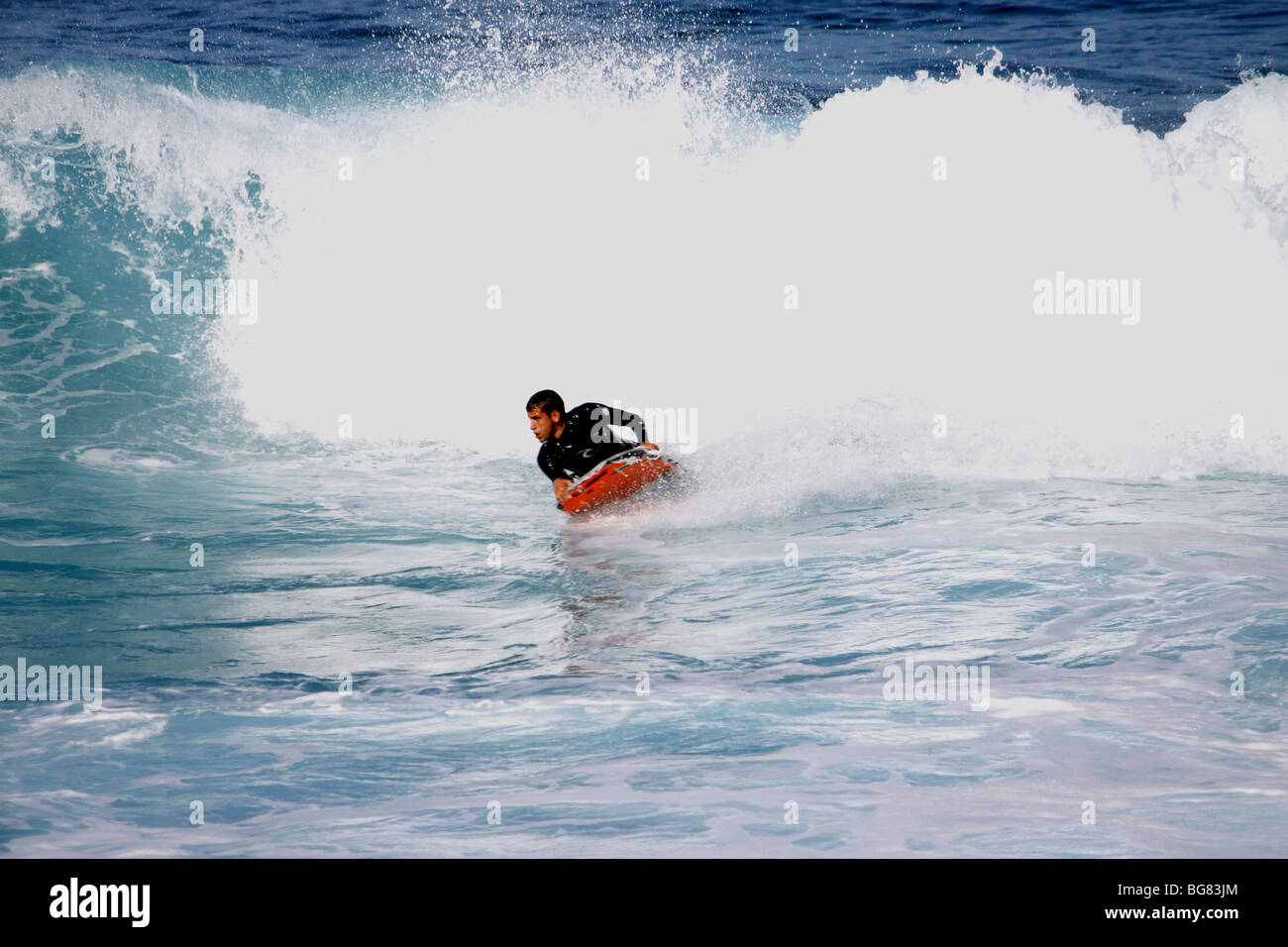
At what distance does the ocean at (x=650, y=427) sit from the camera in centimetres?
387

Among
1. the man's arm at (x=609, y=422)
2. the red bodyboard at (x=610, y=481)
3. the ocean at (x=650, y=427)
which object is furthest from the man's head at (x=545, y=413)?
the ocean at (x=650, y=427)

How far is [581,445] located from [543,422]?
1.04 feet

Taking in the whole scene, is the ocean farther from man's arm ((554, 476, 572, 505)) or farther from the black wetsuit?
the black wetsuit

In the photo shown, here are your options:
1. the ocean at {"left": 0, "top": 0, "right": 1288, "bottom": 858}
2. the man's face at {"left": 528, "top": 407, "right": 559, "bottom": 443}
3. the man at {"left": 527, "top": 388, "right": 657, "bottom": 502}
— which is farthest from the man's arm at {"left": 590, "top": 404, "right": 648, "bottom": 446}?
the ocean at {"left": 0, "top": 0, "right": 1288, "bottom": 858}

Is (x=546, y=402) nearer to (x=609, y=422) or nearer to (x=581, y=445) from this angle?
(x=581, y=445)

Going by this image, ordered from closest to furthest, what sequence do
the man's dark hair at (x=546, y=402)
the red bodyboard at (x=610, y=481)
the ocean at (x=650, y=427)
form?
the ocean at (x=650, y=427)
the man's dark hair at (x=546, y=402)
the red bodyboard at (x=610, y=481)

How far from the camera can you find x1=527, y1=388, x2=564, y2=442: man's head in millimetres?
6965

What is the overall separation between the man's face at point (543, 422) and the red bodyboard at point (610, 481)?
39 cm

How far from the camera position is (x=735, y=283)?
12.6m

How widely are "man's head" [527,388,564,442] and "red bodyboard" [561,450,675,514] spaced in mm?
389

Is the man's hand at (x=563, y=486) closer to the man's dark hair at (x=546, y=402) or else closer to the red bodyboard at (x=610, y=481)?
the red bodyboard at (x=610, y=481)
